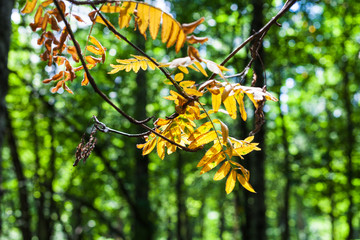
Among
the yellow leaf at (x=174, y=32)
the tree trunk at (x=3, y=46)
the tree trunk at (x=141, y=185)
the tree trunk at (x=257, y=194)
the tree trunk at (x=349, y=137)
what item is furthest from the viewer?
the tree trunk at (x=349, y=137)

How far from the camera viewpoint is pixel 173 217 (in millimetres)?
30594

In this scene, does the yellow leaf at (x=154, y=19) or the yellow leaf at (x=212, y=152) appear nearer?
the yellow leaf at (x=154, y=19)

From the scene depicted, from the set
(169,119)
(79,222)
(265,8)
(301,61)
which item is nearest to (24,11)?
→ (169,119)

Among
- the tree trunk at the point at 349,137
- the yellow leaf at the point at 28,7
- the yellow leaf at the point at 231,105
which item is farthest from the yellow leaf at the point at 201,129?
the tree trunk at the point at 349,137

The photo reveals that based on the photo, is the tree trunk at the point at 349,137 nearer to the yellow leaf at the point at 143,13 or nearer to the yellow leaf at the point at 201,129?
the yellow leaf at the point at 201,129

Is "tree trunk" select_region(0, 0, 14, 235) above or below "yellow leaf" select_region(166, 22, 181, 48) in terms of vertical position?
above

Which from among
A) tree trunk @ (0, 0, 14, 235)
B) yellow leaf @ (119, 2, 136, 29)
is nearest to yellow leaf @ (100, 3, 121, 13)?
yellow leaf @ (119, 2, 136, 29)

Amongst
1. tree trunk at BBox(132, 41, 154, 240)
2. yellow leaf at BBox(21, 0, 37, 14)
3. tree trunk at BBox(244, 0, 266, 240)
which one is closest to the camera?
yellow leaf at BBox(21, 0, 37, 14)

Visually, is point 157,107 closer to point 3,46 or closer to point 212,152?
point 3,46

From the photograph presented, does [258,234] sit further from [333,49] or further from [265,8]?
[333,49]

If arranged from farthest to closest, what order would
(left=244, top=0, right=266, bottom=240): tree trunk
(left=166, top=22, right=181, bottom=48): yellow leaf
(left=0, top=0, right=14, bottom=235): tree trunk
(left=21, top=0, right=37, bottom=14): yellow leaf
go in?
(left=244, top=0, right=266, bottom=240): tree trunk
(left=0, top=0, right=14, bottom=235): tree trunk
(left=21, top=0, right=37, bottom=14): yellow leaf
(left=166, top=22, right=181, bottom=48): yellow leaf

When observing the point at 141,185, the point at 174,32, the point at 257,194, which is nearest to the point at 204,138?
the point at 174,32

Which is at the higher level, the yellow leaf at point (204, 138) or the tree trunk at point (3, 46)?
the tree trunk at point (3, 46)

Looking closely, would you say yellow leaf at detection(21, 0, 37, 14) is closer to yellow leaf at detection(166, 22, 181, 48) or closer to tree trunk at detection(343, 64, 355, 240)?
yellow leaf at detection(166, 22, 181, 48)
